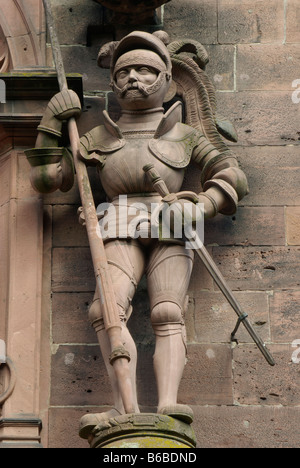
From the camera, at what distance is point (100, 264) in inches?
380

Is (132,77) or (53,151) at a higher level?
(132,77)

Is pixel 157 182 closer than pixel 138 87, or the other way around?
pixel 157 182

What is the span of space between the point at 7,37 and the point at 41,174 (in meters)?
1.30

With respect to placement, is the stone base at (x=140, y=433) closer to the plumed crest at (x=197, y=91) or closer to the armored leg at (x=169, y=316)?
the armored leg at (x=169, y=316)

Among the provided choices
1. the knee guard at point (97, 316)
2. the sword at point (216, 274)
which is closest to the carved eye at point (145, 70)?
the sword at point (216, 274)

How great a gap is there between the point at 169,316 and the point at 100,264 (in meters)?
0.53

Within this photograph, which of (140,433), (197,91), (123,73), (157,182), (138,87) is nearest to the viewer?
(140,433)

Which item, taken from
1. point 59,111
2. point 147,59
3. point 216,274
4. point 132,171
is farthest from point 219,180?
point 59,111

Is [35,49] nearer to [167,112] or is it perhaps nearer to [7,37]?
[7,37]

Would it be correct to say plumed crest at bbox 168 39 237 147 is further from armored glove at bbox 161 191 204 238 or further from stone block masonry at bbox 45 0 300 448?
armored glove at bbox 161 191 204 238

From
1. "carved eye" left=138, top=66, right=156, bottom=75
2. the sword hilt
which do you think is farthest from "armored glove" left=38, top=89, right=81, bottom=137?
the sword hilt

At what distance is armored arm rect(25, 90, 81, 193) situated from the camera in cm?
1034

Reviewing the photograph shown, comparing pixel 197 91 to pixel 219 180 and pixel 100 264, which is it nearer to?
pixel 219 180

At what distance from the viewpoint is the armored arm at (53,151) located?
10.3 m
